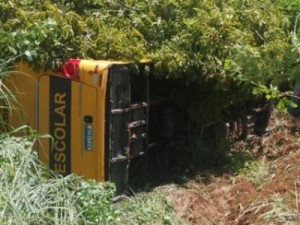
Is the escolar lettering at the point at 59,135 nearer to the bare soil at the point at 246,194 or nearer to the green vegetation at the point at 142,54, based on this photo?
the green vegetation at the point at 142,54

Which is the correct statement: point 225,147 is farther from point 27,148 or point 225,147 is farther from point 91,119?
point 27,148

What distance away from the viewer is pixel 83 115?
20.0 feet

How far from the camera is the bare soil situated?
5.83m

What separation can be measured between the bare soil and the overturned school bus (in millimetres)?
709

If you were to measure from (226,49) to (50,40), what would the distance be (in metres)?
1.87

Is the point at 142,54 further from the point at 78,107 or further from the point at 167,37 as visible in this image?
the point at 78,107

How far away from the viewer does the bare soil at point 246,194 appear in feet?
19.1

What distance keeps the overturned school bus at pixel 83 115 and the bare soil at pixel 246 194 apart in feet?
2.32

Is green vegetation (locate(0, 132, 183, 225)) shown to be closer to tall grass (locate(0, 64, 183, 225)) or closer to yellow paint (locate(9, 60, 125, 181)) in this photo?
tall grass (locate(0, 64, 183, 225))

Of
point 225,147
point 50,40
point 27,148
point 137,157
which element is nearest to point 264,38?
point 225,147

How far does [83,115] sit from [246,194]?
1.76 meters

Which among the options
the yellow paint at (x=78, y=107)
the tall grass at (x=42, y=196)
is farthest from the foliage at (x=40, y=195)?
the yellow paint at (x=78, y=107)

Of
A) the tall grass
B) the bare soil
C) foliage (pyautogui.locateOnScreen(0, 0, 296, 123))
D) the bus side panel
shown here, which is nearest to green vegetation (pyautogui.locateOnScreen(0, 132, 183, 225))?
the tall grass

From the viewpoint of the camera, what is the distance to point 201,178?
7246mm
